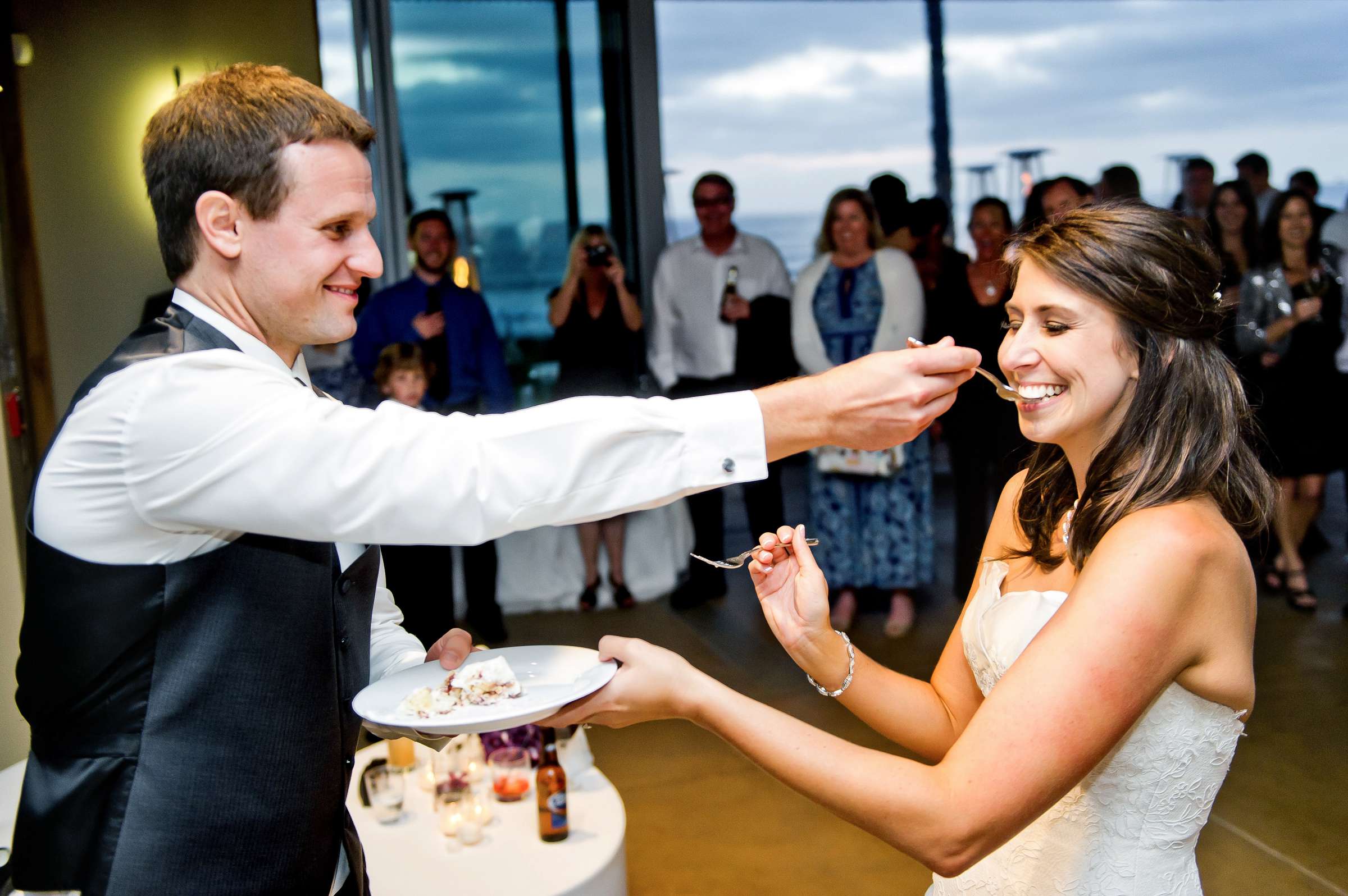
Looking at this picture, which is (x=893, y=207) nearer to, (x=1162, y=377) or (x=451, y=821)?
(x=451, y=821)

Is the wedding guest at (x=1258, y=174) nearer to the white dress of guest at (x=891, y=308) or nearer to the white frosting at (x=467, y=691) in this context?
the white dress of guest at (x=891, y=308)

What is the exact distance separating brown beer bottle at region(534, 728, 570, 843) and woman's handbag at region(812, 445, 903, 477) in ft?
8.17

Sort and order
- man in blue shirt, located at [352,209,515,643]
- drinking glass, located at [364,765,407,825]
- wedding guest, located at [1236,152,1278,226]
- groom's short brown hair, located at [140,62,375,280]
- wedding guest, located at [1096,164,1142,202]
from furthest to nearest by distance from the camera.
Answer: wedding guest, located at [1236,152,1278,226] < wedding guest, located at [1096,164,1142,202] < man in blue shirt, located at [352,209,515,643] < drinking glass, located at [364,765,407,825] < groom's short brown hair, located at [140,62,375,280]

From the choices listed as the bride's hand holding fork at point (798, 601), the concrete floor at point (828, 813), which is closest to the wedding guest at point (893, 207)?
the concrete floor at point (828, 813)

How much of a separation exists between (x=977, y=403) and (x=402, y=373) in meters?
2.54

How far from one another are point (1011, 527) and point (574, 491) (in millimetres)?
971

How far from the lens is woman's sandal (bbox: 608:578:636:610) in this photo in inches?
214

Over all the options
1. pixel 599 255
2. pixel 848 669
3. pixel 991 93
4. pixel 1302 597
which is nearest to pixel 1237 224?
pixel 1302 597

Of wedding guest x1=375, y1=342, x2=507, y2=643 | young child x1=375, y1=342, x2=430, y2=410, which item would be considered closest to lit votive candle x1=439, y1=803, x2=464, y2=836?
wedding guest x1=375, y1=342, x2=507, y2=643

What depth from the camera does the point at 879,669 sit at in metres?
1.71

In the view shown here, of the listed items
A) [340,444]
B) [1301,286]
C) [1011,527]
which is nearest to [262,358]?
[340,444]

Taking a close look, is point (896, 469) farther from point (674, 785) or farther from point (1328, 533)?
point (1328, 533)

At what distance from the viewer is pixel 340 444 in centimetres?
111

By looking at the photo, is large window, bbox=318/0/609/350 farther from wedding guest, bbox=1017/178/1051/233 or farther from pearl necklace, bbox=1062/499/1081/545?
pearl necklace, bbox=1062/499/1081/545
